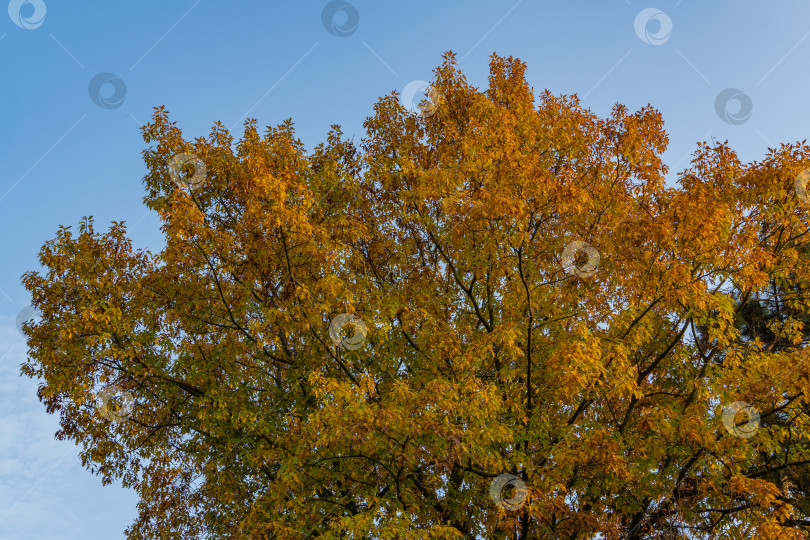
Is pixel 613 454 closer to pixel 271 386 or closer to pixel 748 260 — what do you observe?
pixel 748 260

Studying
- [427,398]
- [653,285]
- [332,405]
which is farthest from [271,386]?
[653,285]

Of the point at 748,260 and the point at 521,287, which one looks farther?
the point at 521,287

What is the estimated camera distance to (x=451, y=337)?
9.18m

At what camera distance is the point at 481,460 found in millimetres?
8016

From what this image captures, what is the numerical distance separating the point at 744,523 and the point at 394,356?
5.56 metres

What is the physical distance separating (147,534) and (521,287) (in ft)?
26.5

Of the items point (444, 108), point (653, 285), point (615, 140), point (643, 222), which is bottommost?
point (653, 285)

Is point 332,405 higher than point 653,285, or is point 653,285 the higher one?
point 653,285

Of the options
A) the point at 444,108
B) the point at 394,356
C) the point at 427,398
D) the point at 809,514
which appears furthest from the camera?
the point at 444,108

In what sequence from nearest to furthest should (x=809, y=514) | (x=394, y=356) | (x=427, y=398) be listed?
(x=427, y=398)
(x=809, y=514)
(x=394, y=356)

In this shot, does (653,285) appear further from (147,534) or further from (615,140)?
(147,534)

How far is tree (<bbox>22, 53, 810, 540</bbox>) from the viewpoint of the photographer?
7.91 meters

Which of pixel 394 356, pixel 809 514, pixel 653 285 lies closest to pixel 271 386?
pixel 394 356

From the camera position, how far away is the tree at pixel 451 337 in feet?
25.9
